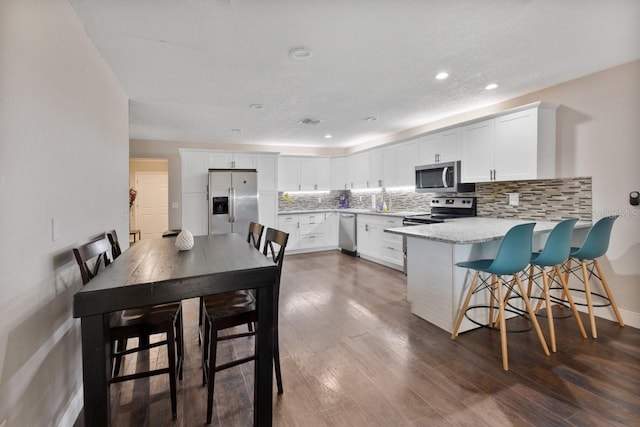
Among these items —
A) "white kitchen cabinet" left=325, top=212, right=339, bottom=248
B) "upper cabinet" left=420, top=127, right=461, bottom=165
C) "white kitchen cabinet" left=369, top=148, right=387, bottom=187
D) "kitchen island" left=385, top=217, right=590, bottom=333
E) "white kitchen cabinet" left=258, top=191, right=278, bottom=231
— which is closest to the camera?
"kitchen island" left=385, top=217, right=590, bottom=333

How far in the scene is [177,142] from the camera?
5.86m

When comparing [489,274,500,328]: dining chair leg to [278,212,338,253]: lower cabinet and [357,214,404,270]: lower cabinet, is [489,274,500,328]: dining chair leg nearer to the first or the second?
[357,214,404,270]: lower cabinet

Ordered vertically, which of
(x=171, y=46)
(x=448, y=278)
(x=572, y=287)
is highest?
(x=171, y=46)

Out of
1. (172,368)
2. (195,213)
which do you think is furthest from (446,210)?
(195,213)

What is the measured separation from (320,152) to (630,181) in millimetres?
5339

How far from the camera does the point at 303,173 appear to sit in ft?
21.8

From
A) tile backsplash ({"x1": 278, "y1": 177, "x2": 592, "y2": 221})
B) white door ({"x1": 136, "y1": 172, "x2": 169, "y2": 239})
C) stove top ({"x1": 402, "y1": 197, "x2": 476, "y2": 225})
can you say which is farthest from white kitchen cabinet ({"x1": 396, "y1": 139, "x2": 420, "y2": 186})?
white door ({"x1": 136, "y1": 172, "x2": 169, "y2": 239})

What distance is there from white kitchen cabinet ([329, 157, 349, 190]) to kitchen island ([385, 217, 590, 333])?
3.85 metres

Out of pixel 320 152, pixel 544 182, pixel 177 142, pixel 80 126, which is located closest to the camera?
pixel 80 126

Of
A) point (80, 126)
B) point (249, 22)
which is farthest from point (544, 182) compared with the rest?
point (80, 126)

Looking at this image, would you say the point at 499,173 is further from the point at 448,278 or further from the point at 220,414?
the point at 220,414

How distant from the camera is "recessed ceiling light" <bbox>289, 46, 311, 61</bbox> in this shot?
234cm

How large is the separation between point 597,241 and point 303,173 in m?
5.07

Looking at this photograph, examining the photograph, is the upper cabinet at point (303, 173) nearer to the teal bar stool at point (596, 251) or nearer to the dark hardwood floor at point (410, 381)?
the dark hardwood floor at point (410, 381)
